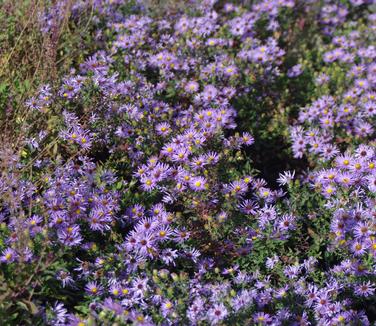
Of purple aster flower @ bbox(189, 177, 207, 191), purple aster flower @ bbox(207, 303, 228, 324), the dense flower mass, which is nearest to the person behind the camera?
purple aster flower @ bbox(207, 303, 228, 324)

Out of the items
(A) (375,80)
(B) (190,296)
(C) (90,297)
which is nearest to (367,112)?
(A) (375,80)

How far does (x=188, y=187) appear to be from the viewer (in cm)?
300

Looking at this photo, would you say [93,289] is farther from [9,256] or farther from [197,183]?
[197,183]

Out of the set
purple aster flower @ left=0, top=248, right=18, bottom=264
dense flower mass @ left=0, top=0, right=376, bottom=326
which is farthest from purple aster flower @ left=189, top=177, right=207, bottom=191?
purple aster flower @ left=0, top=248, right=18, bottom=264

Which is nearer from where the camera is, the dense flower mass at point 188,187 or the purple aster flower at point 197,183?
the dense flower mass at point 188,187

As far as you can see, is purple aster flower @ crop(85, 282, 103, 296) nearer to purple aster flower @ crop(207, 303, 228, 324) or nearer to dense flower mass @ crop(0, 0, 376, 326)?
dense flower mass @ crop(0, 0, 376, 326)

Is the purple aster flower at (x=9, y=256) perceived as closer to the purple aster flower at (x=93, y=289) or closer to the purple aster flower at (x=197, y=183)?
the purple aster flower at (x=93, y=289)

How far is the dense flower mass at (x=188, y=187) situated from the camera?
2.54 meters

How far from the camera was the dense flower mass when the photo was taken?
2.54 m

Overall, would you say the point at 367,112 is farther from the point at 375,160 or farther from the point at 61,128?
the point at 61,128

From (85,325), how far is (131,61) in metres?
2.15

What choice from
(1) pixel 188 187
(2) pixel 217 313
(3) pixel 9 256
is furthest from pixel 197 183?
(3) pixel 9 256

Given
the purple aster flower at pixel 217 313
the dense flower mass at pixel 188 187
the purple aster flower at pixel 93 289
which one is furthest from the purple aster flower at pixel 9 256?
the purple aster flower at pixel 217 313

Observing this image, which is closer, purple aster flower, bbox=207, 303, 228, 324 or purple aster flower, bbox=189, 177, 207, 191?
purple aster flower, bbox=207, 303, 228, 324
